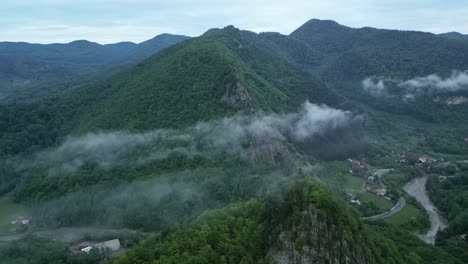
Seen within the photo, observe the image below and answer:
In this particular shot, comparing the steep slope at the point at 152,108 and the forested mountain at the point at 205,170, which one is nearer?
the forested mountain at the point at 205,170

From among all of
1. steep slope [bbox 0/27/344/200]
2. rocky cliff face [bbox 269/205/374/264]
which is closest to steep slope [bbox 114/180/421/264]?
rocky cliff face [bbox 269/205/374/264]

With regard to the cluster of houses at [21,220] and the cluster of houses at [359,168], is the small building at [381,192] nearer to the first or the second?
the cluster of houses at [359,168]

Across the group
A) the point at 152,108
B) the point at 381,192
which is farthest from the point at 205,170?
the point at 381,192

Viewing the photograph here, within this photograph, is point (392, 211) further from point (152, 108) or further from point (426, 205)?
point (152, 108)

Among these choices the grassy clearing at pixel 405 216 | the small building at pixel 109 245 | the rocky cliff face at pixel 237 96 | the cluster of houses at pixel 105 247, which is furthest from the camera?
the rocky cliff face at pixel 237 96

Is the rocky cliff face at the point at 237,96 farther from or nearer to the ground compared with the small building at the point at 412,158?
farther from the ground

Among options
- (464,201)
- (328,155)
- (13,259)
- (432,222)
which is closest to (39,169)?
(13,259)

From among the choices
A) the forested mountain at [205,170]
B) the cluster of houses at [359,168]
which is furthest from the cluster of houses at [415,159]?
the cluster of houses at [359,168]

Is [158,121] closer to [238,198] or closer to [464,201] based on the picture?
[238,198]

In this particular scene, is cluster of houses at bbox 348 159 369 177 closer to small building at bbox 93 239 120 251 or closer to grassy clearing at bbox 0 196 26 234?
small building at bbox 93 239 120 251
